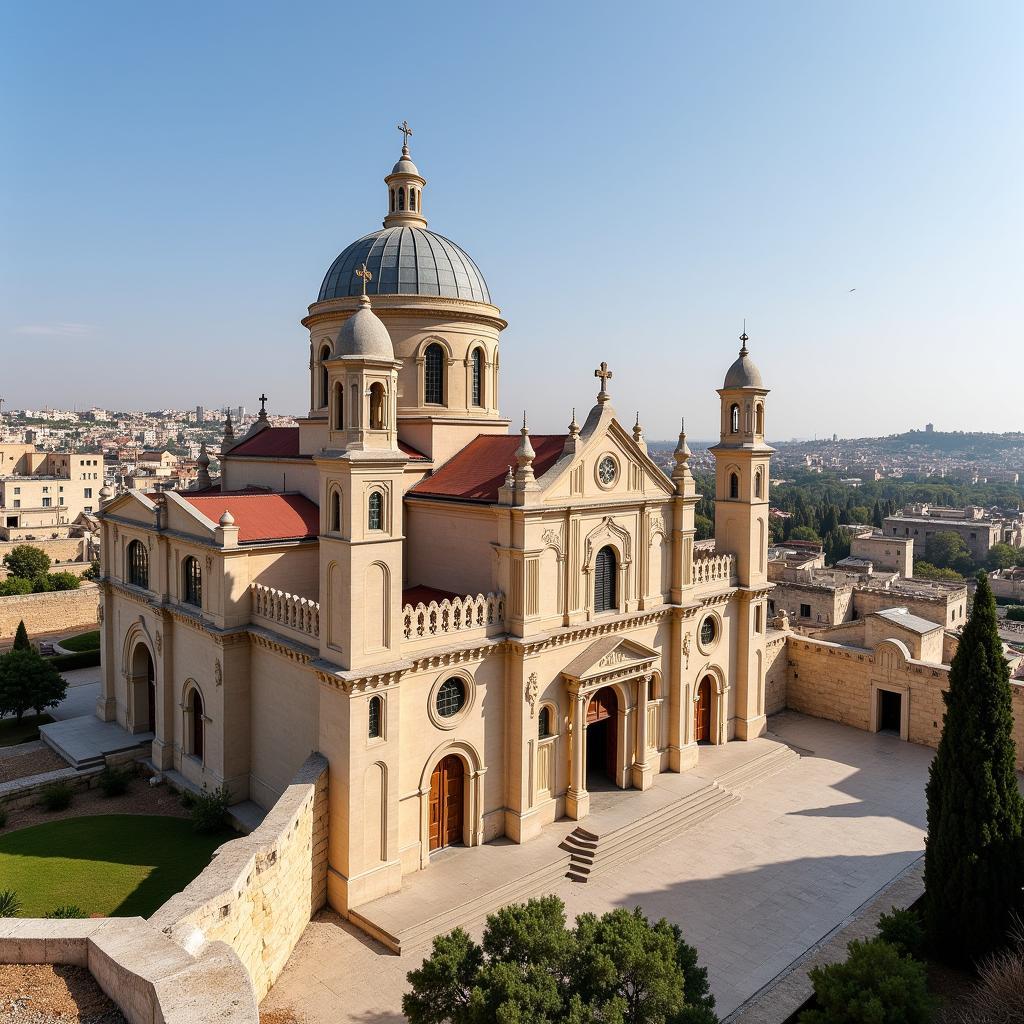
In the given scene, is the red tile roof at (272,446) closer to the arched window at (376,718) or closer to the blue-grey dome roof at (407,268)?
the blue-grey dome roof at (407,268)

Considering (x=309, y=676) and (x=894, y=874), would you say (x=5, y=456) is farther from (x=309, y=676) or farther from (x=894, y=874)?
(x=894, y=874)

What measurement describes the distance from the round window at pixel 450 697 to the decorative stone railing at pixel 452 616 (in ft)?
4.94

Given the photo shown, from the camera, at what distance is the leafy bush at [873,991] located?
13695 millimetres

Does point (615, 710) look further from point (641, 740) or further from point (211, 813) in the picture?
point (211, 813)

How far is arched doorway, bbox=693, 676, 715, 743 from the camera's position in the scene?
1176 inches

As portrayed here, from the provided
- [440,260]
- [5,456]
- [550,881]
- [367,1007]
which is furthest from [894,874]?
[5,456]

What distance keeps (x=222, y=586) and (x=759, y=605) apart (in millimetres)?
20089

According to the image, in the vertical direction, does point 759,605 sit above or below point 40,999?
above

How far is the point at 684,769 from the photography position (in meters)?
27.3

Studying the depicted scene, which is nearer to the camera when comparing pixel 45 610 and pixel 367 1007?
pixel 367 1007

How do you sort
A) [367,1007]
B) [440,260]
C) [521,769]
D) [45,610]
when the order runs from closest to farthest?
1. [367,1007]
2. [521,769]
3. [440,260]
4. [45,610]

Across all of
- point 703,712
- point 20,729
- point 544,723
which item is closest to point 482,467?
point 544,723

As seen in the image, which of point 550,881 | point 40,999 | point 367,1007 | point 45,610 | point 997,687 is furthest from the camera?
point 45,610

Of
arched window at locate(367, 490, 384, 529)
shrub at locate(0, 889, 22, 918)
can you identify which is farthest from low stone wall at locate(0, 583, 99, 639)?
arched window at locate(367, 490, 384, 529)
